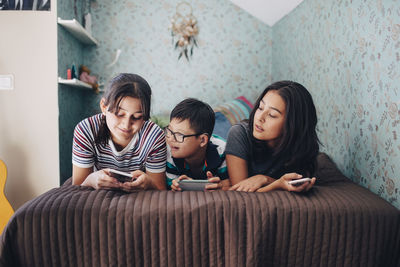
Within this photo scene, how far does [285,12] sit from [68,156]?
2.20 meters

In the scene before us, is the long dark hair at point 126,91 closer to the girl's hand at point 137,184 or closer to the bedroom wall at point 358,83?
the girl's hand at point 137,184

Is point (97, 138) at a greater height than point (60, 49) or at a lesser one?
lesser

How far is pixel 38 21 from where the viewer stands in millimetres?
1997

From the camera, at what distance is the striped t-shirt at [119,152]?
1.16 metres

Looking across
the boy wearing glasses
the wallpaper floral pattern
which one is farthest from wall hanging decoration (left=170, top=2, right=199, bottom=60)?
the boy wearing glasses

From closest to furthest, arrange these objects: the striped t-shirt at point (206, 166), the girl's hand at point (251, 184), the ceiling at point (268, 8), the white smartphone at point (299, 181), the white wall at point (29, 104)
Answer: the white smartphone at point (299, 181), the girl's hand at point (251, 184), the striped t-shirt at point (206, 166), the white wall at point (29, 104), the ceiling at point (268, 8)

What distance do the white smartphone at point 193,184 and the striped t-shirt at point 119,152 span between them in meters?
0.18

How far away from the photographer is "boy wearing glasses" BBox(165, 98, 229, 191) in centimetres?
121

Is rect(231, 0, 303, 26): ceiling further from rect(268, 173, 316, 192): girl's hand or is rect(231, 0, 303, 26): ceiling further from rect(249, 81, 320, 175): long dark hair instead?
rect(268, 173, 316, 192): girl's hand

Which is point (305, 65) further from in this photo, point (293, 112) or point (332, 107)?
point (293, 112)

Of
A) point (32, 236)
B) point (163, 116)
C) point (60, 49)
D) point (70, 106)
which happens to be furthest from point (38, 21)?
point (32, 236)

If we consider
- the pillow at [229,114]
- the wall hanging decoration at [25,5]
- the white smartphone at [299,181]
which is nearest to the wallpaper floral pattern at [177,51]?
the pillow at [229,114]

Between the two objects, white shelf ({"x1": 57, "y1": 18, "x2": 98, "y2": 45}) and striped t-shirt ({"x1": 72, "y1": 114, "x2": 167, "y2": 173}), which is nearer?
striped t-shirt ({"x1": 72, "y1": 114, "x2": 167, "y2": 173})

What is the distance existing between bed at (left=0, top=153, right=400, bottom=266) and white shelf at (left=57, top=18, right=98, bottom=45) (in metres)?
1.56
